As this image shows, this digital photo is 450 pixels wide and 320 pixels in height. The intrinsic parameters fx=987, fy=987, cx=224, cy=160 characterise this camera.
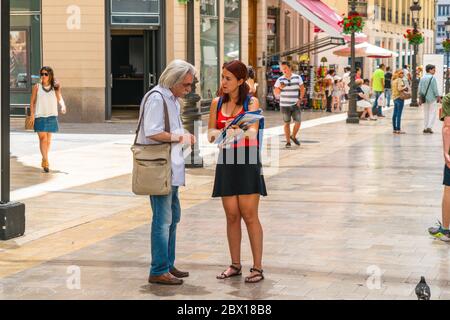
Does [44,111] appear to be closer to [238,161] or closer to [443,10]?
[238,161]

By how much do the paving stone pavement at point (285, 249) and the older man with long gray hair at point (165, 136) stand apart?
20cm

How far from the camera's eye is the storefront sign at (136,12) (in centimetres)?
2786

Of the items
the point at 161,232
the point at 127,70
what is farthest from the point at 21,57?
the point at 161,232

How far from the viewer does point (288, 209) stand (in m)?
11.9

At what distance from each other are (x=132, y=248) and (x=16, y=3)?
19568mm

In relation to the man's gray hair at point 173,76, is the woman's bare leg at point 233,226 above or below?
below

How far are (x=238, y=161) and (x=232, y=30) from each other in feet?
83.0

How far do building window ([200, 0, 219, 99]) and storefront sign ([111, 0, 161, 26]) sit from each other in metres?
2.37

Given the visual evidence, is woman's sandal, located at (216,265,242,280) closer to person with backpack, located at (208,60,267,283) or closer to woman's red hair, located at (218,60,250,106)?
person with backpack, located at (208,60,267,283)

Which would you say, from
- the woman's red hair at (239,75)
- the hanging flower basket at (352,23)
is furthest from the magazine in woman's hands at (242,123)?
the hanging flower basket at (352,23)

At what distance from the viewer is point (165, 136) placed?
774 cm

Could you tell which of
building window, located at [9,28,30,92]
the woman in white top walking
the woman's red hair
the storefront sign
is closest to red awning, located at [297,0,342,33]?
the storefront sign

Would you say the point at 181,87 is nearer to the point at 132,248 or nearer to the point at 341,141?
the point at 132,248

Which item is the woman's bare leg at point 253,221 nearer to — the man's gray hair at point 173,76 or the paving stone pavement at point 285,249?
the paving stone pavement at point 285,249
